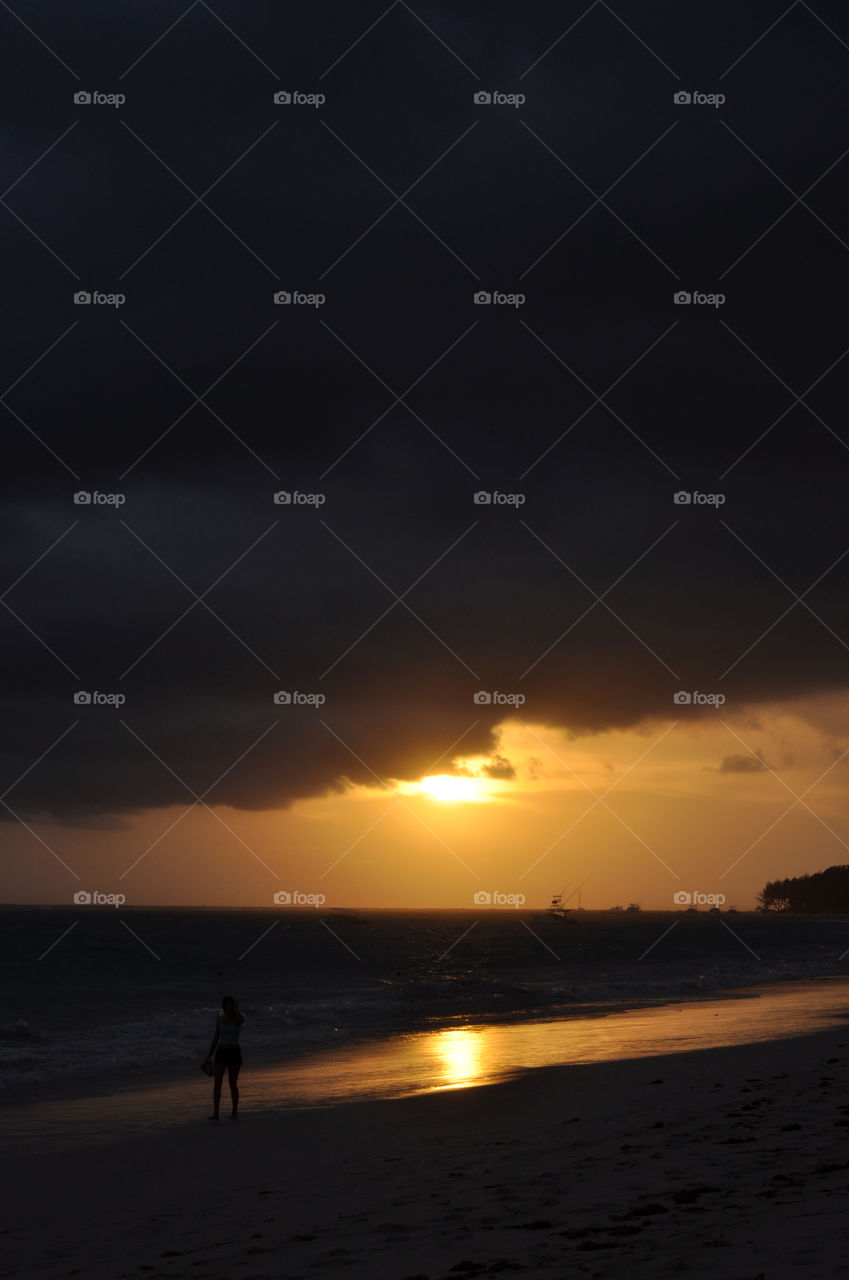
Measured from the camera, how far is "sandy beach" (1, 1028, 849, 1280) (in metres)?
7.52

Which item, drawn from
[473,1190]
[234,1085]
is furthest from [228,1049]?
[473,1190]

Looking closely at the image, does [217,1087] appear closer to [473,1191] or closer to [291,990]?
[473,1191]

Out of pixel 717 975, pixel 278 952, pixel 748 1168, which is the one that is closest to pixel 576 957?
pixel 278 952

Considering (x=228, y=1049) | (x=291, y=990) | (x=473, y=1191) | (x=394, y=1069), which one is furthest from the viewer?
(x=291, y=990)

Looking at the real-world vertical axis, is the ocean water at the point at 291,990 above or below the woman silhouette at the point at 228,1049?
below

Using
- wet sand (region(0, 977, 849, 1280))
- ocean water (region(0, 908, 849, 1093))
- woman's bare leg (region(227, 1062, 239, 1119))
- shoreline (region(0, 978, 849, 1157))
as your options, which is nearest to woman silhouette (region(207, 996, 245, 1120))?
woman's bare leg (region(227, 1062, 239, 1119))

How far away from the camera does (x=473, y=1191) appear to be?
33.9ft

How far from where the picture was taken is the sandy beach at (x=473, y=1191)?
752 cm

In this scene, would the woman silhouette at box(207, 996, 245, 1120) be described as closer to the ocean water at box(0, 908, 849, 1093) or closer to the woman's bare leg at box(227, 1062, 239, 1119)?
the woman's bare leg at box(227, 1062, 239, 1119)

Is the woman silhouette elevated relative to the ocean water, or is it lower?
elevated

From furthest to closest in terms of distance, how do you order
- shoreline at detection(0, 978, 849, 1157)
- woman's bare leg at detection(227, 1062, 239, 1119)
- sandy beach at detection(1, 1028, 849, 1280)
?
shoreline at detection(0, 978, 849, 1157)
woman's bare leg at detection(227, 1062, 239, 1119)
sandy beach at detection(1, 1028, 849, 1280)

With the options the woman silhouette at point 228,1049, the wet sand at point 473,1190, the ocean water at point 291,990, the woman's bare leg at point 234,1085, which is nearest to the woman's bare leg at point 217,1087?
the woman silhouette at point 228,1049

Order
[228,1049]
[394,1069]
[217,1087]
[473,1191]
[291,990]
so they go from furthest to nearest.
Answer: [291,990] < [394,1069] < [228,1049] < [217,1087] < [473,1191]

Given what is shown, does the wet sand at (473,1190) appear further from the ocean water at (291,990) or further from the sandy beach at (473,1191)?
the ocean water at (291,990)
